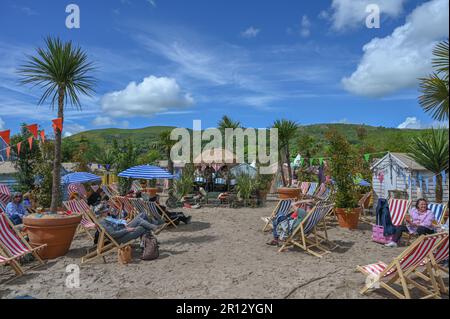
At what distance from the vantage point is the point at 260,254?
5.56m

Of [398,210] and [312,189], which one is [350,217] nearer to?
[398,210]

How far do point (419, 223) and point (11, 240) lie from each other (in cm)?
688

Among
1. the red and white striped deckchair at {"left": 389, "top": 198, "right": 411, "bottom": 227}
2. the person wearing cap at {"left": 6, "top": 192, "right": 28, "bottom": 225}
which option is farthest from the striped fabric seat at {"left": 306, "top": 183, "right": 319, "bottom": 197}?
the person wearing cap at {"left": 6, "top": 192, "right": 28, "bottom": 225}

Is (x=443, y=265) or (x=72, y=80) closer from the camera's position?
(x=443, y=265)

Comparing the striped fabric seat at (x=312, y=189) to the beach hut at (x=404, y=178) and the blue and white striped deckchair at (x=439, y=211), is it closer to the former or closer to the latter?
the beach hut at (x=404, y=178)

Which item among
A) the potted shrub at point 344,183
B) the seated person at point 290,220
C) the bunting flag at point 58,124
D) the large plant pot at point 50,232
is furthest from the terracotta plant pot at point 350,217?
the bunting flag at point 58,124

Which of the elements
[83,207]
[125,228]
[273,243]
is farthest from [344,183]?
[83,207]

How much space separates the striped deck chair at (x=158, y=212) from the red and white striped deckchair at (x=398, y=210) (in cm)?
508

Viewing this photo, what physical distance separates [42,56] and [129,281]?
4.12m

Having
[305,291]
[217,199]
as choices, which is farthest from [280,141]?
[305,291]

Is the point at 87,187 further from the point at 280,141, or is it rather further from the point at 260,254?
the point at 260,254

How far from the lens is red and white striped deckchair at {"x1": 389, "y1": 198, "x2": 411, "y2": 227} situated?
6.90 metres

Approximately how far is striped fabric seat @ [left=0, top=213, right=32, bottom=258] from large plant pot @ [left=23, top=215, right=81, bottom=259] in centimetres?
37
